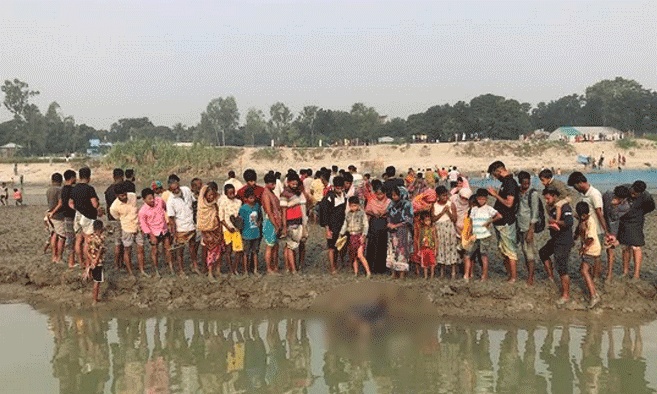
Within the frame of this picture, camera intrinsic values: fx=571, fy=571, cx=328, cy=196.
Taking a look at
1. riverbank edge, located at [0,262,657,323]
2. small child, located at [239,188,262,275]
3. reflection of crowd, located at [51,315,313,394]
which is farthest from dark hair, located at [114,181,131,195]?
reflection of crowd, located at [51,315,313,394]

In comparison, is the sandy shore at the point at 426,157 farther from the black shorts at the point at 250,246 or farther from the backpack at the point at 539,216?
the backpack at the point at 539,216

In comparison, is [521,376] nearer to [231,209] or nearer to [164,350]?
[164,350]

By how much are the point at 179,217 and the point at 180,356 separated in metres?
2.72

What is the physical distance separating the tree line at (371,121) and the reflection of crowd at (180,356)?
51230mm

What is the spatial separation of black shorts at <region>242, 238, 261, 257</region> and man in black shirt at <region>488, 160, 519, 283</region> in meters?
3.43

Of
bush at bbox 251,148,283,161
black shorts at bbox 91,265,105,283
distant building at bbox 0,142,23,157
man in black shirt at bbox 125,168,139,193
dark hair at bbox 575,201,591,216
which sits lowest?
black shorts at bbox 91,265,105,283

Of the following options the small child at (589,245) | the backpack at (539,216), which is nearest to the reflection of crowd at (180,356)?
the backpack at (539,216)

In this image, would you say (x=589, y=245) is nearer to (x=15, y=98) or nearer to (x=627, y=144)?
(x=627, y=144)

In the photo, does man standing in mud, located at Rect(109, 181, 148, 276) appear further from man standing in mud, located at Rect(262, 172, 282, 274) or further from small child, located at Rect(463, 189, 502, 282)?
small child, located at Rect(463, 189, 502, 282)

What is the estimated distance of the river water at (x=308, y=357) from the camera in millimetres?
5469

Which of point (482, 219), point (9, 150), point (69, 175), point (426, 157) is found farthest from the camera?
point (9, 150)

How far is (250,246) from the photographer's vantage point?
8.59 meters

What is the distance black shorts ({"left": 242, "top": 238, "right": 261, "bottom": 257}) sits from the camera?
849 centimetres

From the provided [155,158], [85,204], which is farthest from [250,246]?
[155,158]
